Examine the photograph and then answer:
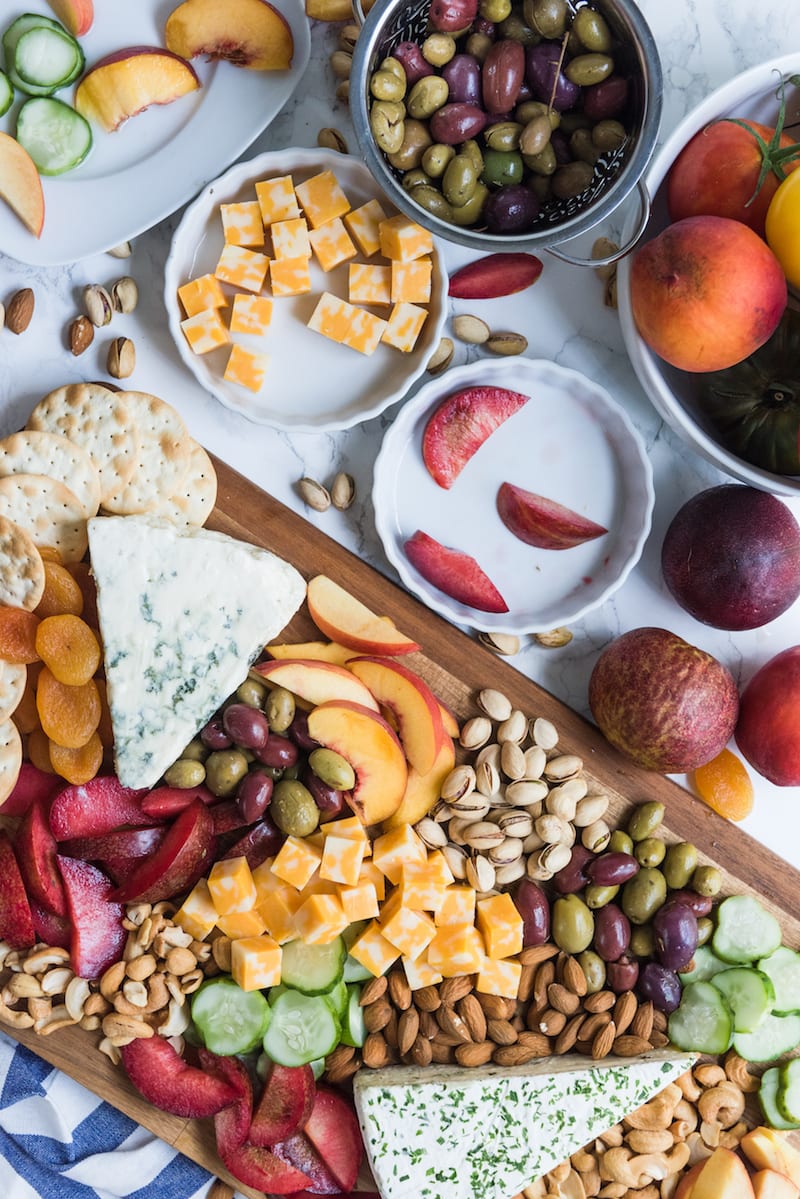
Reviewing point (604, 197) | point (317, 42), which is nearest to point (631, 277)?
point (604, 197)

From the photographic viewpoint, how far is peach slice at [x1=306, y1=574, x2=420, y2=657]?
1.49 meters

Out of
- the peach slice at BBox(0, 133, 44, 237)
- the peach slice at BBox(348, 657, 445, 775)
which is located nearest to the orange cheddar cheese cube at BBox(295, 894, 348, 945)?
the peach slice at BBox(348, 657, 445, 775)

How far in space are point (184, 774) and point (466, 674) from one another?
0.43m

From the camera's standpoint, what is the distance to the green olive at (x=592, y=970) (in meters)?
1.49

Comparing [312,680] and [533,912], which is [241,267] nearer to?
[312,680]

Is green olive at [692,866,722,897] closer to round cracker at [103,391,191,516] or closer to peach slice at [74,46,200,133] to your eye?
round cracker at [103,391,191,516]

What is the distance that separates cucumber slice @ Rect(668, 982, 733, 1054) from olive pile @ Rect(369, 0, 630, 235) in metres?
1.13

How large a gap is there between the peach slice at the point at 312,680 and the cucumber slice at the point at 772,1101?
0.83 meters

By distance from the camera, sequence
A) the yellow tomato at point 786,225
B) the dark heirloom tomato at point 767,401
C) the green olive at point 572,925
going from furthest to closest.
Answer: the green olive at point 572,925 < the dark heirloom tomato at point 767,401 < the yellow tomato at point 786,225

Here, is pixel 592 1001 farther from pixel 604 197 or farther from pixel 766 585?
pixel 604 197

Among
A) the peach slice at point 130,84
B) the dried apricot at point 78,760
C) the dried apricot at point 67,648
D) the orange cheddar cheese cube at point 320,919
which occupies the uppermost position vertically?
the peach slice at point 130,84

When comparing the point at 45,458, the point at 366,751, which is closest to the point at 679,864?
the point at 366,751

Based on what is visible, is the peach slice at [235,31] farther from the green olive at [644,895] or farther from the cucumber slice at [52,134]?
the green olive at [644,895]

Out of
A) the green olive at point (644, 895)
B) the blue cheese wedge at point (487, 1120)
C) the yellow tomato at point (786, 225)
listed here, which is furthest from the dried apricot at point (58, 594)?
the yellow tomato at point (786, 225)
